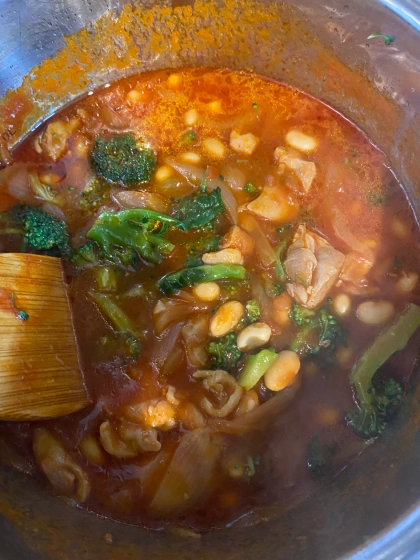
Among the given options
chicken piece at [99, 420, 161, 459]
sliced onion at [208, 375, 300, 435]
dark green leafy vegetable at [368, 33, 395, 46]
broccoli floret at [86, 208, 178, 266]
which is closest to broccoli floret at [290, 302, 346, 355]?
sliced onion at [208, 375, 300, 435]

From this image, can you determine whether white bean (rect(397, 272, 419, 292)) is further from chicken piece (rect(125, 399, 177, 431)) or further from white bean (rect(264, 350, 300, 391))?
chicken piece (rect(125, 399, 177, 431))

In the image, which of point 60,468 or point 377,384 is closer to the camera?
point 60,468

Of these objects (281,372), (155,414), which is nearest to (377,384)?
(281,372)

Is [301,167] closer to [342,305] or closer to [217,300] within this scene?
[342,305]

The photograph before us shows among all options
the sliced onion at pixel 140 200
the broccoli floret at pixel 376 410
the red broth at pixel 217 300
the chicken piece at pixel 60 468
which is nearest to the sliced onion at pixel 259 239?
the red broth at pixel 217 300

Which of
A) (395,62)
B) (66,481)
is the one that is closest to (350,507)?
(66,481)

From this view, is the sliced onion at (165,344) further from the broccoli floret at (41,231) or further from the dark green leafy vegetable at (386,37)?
the dark green leafy vegetable at (386,37)
